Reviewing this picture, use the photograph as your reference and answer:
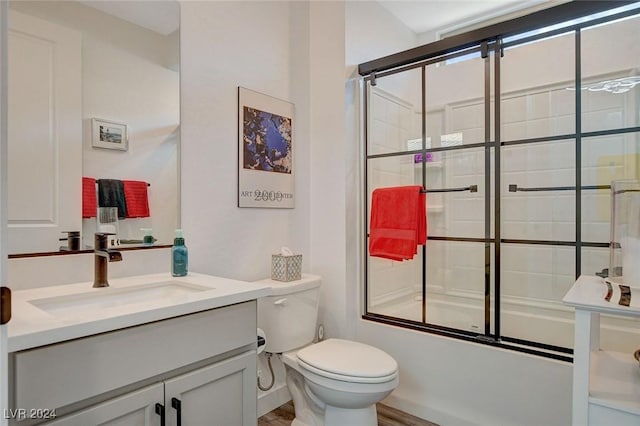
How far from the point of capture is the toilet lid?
150 cm

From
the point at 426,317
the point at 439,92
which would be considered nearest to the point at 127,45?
the point at 439,92

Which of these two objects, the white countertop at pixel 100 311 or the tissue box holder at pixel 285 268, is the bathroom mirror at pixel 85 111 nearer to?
the white countertop at pixel 100 311

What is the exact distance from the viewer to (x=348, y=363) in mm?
1562

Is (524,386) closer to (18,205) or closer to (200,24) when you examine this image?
(18,205)

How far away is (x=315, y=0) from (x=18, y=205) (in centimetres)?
188

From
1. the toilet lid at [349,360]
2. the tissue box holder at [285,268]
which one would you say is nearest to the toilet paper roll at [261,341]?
the toilet lid at [349,360]

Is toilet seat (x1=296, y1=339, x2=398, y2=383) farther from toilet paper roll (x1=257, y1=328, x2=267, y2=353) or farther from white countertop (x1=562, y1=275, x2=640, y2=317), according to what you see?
white countertop (x1=562, y1=275, x2=640, y2=317)

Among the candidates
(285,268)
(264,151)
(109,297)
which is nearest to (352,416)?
(285,268)

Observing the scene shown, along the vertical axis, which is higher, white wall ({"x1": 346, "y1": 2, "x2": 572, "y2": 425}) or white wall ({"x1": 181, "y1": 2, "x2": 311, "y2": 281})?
white wall ({"x1": 181, "y1": 2, "x2": 311, "y2": 281})

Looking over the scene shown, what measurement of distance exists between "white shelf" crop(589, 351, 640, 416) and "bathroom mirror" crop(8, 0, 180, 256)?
1.61 metres

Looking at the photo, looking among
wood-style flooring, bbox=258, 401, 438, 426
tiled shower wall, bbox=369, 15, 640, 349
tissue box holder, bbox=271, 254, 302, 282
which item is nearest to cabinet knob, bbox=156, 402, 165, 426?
tissue box holder, bbox=271, 254, 302, 282

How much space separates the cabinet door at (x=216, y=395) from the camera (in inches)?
41.2

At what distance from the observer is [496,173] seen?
188 centimetres

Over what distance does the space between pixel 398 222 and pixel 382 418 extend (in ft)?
3.46
